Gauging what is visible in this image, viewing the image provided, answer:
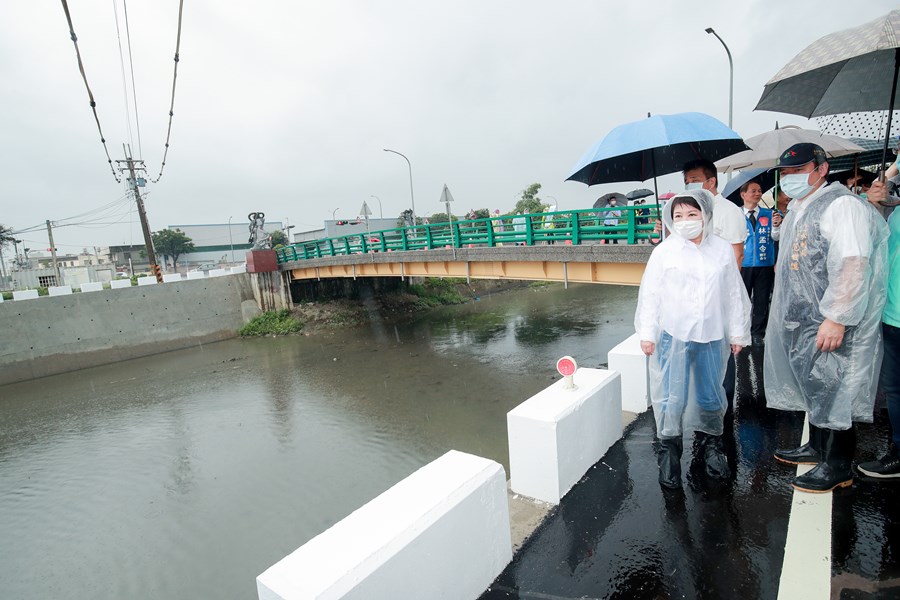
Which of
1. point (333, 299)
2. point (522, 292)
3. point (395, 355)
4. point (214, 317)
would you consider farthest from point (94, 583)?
point (522, 292)

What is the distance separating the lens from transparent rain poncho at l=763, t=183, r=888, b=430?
2223 millimetres

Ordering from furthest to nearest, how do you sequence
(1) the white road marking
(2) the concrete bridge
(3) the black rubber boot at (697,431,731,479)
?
(2) the concrete bridge, (3) the black rubber boot at (697,431,731,479), (1) the white road marking

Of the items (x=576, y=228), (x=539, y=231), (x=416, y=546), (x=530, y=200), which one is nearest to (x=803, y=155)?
(x=416, y=546)

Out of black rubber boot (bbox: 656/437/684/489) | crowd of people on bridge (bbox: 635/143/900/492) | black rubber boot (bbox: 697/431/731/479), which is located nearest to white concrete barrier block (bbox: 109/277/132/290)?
crowd of people on bridge (bbox: 635/143/900/492)

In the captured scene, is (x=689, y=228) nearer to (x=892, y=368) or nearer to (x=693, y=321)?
(x=693, y=321)

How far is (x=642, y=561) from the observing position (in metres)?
2.23

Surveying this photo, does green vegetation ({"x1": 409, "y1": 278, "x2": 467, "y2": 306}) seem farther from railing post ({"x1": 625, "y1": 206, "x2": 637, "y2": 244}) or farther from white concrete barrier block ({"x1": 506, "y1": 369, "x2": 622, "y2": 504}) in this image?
white concrete barrier block ({"x1": 506, "y1": 369, "x2": 622, "y2": 504})

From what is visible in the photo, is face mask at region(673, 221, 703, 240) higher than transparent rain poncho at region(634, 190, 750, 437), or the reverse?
Result: face mask at region(673, 221, 703, 240)

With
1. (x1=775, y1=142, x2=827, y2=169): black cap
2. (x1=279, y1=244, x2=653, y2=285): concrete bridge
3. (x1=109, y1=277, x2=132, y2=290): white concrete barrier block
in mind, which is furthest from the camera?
(x1=109, y1=277, x2=132, y2=290): white concrete barrier block

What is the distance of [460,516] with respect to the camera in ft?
6.26

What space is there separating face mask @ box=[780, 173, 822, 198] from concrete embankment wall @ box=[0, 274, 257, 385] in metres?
20.5

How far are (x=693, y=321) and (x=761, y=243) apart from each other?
3.45 m

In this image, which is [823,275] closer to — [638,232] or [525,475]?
[525,475]

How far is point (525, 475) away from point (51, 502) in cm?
810
